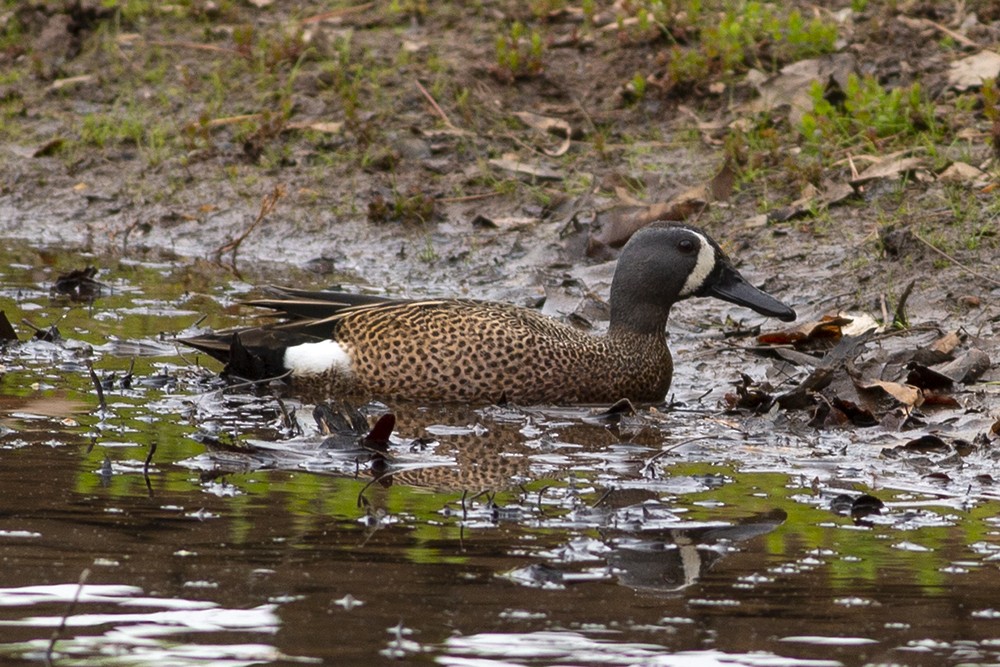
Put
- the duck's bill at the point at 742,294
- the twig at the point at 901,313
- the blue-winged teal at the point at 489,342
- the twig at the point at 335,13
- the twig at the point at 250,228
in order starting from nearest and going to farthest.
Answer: the blue-winged teal at the point at 489,342 → the duck's bill at the point at 742,294 → the twig at the point at 901,313 → the twig at the point at 250,228 → the twig at the point at 335,13

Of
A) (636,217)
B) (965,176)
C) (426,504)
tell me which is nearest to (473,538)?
(426,504)

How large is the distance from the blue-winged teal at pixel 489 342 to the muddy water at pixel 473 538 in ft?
0.48

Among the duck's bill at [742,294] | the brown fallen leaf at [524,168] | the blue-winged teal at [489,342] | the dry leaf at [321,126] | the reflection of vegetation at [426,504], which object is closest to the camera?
the reflection of vegetation at [426,504]

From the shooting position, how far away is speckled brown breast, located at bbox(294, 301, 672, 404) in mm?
6469

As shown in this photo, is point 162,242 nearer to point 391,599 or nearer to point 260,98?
point 260,98

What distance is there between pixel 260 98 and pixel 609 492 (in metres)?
6.83

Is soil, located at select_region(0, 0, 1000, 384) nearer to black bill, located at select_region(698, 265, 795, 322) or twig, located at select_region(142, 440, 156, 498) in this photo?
black bill, located at select_region(698, 265, 795, 322)

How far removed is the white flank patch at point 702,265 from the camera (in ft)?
22.8

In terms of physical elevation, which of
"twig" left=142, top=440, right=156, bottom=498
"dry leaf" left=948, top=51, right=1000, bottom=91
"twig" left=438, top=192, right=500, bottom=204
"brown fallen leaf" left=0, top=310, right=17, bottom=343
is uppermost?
"dry leaf" left=948, top=51, right=1000, bottom=91

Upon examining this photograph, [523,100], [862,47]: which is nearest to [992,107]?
[862,47]

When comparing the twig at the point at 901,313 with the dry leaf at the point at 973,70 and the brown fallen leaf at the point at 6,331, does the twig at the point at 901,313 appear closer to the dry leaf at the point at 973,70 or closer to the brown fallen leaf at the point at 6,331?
the dry leaf at the point at 973,70

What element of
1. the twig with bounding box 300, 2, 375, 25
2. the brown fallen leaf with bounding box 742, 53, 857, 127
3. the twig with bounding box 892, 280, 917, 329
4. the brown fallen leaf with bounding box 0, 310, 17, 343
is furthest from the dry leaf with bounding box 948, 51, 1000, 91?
the brown fallen leaf with bounding box 0, 310, 17, 343

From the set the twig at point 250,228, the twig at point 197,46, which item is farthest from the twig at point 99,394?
the twig at point 197,46

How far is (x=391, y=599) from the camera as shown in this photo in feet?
12.0
